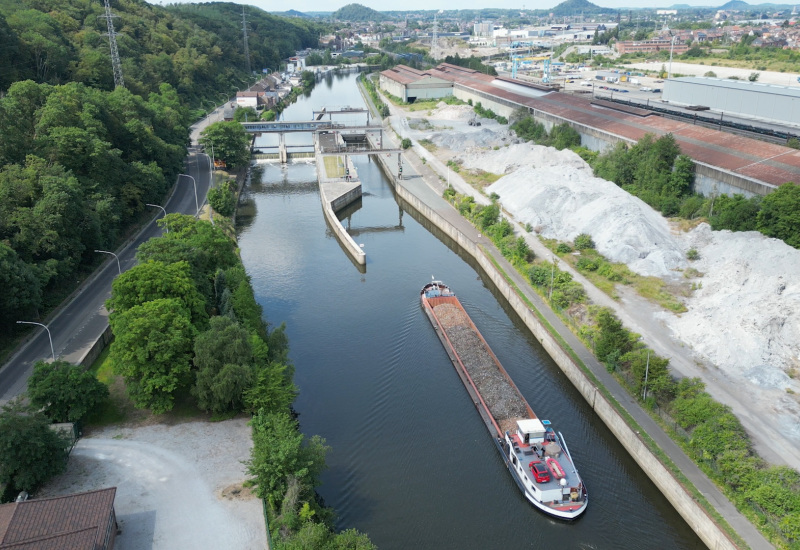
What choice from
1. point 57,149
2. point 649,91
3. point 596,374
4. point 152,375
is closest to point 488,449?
point 596,374

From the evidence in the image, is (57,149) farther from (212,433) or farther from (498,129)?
(498,129)

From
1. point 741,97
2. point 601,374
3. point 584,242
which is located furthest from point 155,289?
point 741,97

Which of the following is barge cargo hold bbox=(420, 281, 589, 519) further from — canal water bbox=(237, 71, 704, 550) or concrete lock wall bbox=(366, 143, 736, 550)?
concrete lock wall bbox=(366, 143, 736, 550)

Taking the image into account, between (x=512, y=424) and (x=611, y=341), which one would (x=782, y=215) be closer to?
(x=611, y=341)

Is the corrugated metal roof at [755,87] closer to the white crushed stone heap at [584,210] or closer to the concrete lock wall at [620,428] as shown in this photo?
the white crushed stone heap at [584,210]

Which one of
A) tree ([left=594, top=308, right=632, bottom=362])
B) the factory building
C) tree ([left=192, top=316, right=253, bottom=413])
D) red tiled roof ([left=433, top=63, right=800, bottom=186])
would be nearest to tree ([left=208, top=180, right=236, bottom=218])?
tree ([left=192, top=316, right=253, bottom=413])

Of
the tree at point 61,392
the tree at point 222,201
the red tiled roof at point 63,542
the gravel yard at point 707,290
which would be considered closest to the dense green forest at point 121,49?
the tree at point 222,201
